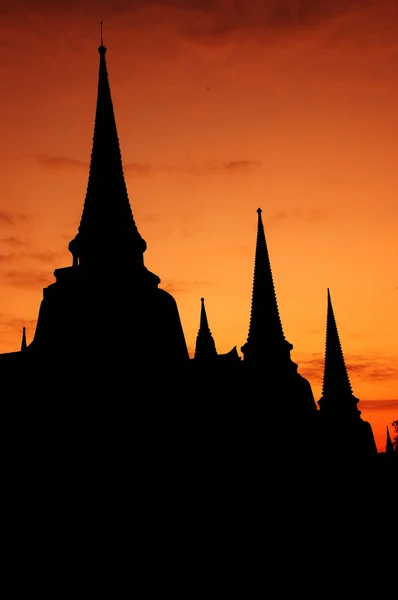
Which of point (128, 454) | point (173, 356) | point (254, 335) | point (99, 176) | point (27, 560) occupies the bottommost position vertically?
point (27, 560)

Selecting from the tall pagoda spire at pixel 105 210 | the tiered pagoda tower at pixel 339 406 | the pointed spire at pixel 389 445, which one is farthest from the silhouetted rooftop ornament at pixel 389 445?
the tall pagoda spire at pixel 105 210

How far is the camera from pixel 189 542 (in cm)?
3388

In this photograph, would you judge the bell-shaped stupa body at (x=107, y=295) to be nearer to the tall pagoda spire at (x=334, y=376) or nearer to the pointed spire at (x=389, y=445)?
the tall pagoda spire at (x=334, y=376)

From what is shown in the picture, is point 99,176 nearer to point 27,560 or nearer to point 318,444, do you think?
point 27,560

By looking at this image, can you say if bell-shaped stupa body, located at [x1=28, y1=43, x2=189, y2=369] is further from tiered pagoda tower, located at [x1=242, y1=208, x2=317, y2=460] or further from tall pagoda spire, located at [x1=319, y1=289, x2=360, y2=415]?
tall pagoda spire, located at [x1=319, y1=289, x2=360, y2=415]

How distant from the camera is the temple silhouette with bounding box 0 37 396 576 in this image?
34219 mm

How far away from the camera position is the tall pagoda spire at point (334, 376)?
63406mm

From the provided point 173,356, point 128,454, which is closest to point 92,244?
point 173,356

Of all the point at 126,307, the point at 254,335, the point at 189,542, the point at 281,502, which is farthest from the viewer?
the point at 254,335

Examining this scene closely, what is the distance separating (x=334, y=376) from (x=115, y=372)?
103 ft

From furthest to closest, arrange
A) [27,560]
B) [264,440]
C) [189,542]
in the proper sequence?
[264,440]
[189,542]
[27,560]

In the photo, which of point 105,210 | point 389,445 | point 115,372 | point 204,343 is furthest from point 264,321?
point 389,445

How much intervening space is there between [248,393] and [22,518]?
55.6ft

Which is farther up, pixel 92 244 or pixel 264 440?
pixel 92 244
